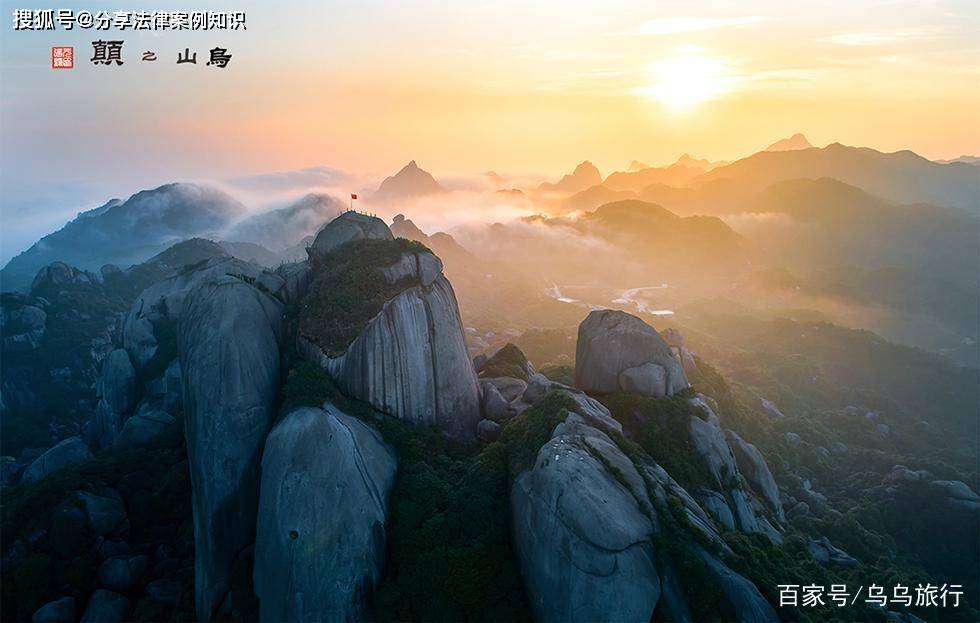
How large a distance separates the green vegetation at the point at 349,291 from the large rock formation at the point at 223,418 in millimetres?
2956

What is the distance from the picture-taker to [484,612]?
21.2 metres

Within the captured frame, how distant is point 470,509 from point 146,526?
1870cm

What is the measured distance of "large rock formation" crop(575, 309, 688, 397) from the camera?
106 ft

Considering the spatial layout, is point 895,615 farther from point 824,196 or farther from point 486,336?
point 824,196

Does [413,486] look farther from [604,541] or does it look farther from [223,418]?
[223,418]

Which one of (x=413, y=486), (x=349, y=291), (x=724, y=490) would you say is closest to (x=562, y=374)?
(x=724, y=490)

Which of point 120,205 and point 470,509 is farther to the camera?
point 120,205

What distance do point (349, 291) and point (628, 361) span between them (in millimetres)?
17477

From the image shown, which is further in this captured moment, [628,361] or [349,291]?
[628,361]

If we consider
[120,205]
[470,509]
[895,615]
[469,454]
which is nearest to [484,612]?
[470,509]

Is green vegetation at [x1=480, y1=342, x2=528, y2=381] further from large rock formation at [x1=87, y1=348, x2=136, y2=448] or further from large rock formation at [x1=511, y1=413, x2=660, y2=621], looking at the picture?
large rock formation at [x1=87, y1=348, x2=136, y2=448]

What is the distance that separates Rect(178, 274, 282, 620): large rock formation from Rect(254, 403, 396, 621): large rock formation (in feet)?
8.26

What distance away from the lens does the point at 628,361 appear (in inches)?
1303

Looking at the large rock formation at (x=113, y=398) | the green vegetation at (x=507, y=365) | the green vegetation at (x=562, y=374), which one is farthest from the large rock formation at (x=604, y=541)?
the large rock formation at (x=113, y=398)
